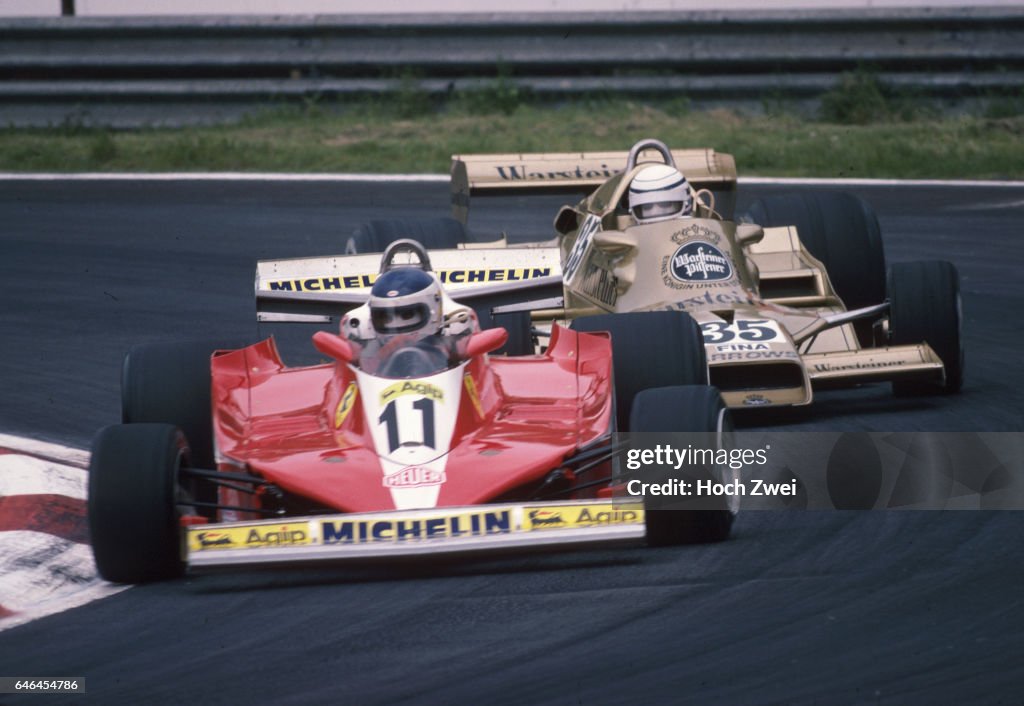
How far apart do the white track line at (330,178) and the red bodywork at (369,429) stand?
30.2 ft

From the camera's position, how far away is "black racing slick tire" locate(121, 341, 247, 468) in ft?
24.6

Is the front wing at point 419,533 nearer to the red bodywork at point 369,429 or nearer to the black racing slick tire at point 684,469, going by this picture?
the red bodywork at point 369,429

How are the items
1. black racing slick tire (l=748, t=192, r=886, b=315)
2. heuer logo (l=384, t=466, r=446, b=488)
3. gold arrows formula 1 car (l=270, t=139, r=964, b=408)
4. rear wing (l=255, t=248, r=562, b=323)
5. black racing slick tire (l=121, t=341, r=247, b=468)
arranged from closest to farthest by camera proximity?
heuer logo (l=384, t=466, r=446, b=488) → black racing slick tire (l=121, t=341, r=247, b=468) → rear wing (l=255, t=248, r=562, b=323) → gold arrows formula 1 car (l=270, t=139, r=964, b=408) → black racing slick tire (l=748, t=192, r=886, b=315)

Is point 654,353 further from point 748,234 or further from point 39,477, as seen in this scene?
point 748,234

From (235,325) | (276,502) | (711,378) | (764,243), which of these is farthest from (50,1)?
(276,502)

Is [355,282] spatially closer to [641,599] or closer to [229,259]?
[641,599]

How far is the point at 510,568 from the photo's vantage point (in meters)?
6.44

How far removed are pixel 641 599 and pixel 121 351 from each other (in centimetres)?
608

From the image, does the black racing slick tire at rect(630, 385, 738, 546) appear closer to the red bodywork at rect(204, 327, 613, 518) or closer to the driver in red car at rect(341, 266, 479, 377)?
the red bodywork at rect(204, 327, 613, 518)

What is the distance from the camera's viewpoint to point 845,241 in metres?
11.2

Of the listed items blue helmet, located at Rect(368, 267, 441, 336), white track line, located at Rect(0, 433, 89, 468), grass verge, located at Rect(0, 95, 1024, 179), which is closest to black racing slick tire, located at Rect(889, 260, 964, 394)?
blue helmet, located at Rect(368, 267, 441, 336)

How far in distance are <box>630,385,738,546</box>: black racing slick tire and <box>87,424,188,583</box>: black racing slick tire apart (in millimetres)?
1614

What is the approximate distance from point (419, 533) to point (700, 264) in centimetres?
414

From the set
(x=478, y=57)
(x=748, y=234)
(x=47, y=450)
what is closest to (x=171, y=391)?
(x=47, y=450)
